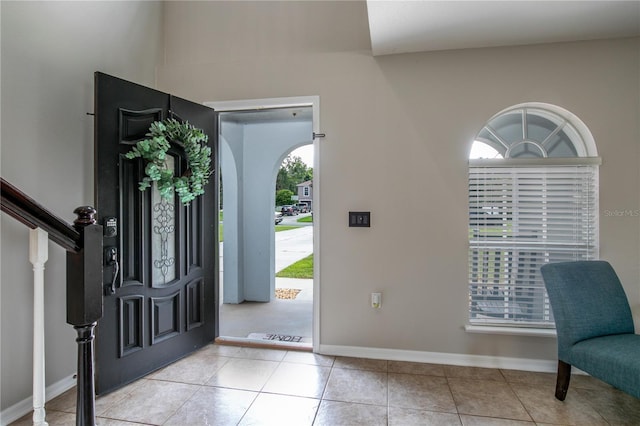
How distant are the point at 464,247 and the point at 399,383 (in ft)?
3.70

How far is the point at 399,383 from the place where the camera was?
7.31 feet

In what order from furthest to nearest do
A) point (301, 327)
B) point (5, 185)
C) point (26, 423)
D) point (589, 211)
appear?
point (301, 327) < point (589, 211) < point (26, 423) < point (5, 185)

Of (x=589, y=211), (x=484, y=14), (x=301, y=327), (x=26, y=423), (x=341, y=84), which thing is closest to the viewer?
(x=26, y=423)

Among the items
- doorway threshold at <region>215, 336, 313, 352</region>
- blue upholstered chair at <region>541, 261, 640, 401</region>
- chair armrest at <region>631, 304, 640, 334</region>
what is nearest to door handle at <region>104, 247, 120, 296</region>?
doorway threshold at <region>215, 336, 313, 352</region>

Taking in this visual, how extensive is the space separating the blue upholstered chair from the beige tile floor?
10.7 inches

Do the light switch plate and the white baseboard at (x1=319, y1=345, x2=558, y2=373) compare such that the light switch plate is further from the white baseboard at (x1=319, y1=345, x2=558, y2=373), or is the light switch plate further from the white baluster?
the white baluster

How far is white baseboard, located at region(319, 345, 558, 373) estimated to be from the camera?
242cm

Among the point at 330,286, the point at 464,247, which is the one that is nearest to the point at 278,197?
the point at 330,286

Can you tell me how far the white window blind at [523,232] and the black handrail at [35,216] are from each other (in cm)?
251

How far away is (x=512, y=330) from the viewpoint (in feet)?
7.95

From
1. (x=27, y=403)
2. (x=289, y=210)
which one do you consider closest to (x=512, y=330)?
(x=27, y=403)

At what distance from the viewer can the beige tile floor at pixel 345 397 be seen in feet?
6.09

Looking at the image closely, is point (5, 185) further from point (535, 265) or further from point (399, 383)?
point (535, 265)

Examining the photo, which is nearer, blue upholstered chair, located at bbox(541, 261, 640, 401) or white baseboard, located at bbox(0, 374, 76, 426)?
white baseboard, located at bbox(0, 374, 76, 426)
